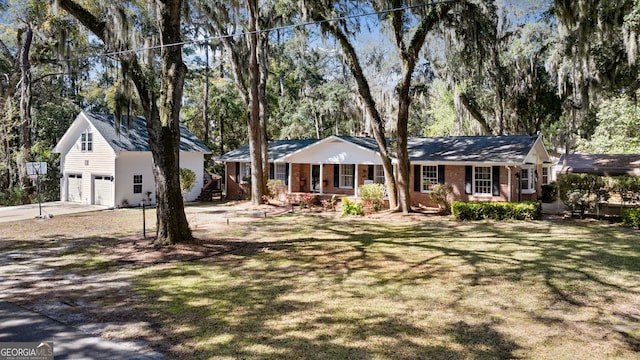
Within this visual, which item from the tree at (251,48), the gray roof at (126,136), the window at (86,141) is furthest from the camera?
the window at (86,141)

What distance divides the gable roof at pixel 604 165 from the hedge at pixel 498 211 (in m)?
10.0

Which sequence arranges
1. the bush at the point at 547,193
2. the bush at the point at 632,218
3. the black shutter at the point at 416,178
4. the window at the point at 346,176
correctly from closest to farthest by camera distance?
the bush at the point at 632,218 → the black shutter at the point at 416,178 → the window at the point at 346,176 → the bush at the point at 547,193

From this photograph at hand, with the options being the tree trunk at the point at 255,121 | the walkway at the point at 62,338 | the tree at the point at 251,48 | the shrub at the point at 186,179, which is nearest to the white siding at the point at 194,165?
the shrub at the point at 186,179

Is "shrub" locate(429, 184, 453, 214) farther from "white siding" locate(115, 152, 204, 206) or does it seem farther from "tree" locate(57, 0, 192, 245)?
"white siding" locate(115, 152, 204, 206)

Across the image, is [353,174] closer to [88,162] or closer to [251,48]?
[251,48]

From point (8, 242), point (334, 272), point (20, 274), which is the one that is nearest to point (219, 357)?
point (334, 272)

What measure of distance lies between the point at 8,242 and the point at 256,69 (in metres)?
12.7

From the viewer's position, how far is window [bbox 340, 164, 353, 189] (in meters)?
22.8

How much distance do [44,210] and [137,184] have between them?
4.38 meters

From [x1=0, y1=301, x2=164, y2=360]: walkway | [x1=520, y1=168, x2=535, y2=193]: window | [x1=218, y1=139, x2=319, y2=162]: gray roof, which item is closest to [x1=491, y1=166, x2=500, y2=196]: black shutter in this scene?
[x1=520, y1=168, x2=535, y2=193]: window

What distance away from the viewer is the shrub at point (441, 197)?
60.8ft

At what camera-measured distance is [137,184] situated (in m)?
22.1

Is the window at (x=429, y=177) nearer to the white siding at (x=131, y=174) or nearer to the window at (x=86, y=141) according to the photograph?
the white siding at (x=131, y=174)

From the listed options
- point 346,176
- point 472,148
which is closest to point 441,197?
point 472,148
